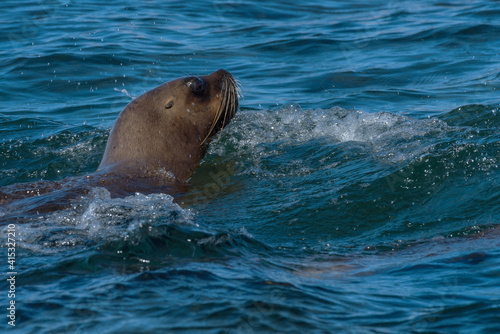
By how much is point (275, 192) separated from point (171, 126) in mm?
1289

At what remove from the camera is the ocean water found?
3475 mm

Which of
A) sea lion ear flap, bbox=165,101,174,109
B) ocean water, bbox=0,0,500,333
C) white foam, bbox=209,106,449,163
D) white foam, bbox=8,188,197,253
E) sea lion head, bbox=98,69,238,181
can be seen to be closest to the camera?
ocean water, bbox=0,0,500,333

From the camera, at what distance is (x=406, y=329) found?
330cm

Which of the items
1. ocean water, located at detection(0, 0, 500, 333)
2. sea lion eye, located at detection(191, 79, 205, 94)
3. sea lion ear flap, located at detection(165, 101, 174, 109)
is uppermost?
sea lion eye, located at detection(191, 79, 205, 94)

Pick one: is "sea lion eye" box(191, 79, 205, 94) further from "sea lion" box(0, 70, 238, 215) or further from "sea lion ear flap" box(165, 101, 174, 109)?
"sea lion ear flap" box(165, 101, 174, 109)

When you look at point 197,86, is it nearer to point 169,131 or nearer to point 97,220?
point 169,131

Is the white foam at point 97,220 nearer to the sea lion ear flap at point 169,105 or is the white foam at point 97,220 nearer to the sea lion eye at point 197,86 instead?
the sea lion ear flap at point 169,105

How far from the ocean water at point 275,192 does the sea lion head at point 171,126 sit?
0.96 ft

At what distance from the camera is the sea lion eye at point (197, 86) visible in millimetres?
6723

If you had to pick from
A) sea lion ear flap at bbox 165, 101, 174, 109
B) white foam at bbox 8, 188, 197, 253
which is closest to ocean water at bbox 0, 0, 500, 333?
white foam at bbox 8, 188, 197, 253

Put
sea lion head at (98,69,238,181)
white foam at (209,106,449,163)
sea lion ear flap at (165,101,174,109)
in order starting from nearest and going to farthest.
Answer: sea lion head at (98,69,238,181) < sea lion ear flap at (165,101,174,109) < white foam at (209,106,449,163)

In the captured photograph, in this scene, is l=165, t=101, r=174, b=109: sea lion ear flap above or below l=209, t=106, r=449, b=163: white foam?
above

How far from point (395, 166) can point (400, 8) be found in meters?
11.1

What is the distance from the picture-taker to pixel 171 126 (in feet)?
21.8
